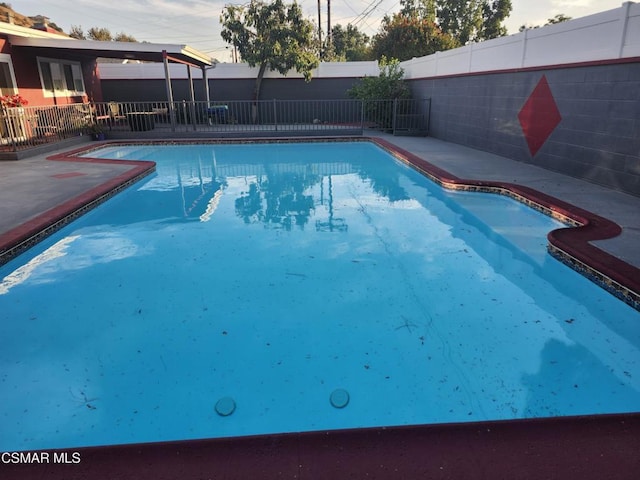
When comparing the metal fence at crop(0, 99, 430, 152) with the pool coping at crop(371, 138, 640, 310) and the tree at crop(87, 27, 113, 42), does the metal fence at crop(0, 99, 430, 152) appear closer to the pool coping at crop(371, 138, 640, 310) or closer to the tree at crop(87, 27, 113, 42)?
the pool coping at crop(371, 138, 640, 310)

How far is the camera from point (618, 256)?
430cm

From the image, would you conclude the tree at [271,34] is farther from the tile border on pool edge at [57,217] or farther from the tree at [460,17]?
the tree at [460,17]

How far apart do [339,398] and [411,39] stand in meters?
28.2

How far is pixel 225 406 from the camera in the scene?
262 centimetres

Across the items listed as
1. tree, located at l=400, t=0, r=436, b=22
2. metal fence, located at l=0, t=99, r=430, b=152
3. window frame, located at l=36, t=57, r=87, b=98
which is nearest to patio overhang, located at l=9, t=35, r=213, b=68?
window frame, located at l=36, t=57, r=87, b=98

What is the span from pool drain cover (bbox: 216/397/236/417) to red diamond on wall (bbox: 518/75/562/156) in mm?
8263

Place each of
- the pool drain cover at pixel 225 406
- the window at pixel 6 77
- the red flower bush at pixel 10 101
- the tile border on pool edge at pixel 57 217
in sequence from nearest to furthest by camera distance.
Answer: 1. the pool drain cover at pixel 225 406
2. the tile border on pool edge at pixel 57 217
3. the red flower bush at pixel 10 101
4. the window at pixel 6 77

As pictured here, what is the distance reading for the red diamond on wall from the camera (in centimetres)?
848

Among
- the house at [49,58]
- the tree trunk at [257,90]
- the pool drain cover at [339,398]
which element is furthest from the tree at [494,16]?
the pool drain cover at [339,398]

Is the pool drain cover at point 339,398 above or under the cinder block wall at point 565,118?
under

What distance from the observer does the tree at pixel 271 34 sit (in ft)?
59.9

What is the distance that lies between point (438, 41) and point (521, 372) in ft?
93.0

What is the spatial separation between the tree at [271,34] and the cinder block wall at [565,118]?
8958mm

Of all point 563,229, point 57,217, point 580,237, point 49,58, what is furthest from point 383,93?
point 57,217
